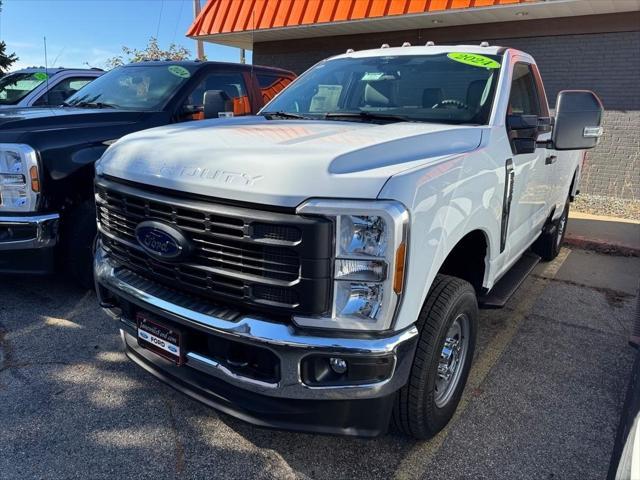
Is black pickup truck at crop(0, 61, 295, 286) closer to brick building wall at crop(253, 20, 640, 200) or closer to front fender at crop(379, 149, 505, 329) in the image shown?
front fender at crop(379, 149, 505, 329)

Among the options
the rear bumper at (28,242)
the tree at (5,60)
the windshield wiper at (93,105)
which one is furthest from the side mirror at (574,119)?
the tree at (5,60)

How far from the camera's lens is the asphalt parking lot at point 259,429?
8.18 ft

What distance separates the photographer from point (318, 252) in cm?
195

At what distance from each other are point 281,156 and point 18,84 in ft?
25.8

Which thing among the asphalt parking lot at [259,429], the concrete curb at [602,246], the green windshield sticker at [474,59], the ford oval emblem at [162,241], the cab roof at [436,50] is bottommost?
the asphalt parking lot at [259,429]

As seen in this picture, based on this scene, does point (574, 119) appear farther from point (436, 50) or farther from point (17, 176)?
point (17, 176)

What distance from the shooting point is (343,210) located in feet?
6.35

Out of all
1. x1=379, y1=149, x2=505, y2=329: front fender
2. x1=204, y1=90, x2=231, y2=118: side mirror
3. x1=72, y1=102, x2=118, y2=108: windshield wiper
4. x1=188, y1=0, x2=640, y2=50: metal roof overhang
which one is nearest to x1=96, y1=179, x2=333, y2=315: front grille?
x1=379, y1=149, x2=505, y2=329: front fender

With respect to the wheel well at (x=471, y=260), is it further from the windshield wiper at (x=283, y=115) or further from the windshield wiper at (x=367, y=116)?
the windshield wiper at (x=283, y=115)

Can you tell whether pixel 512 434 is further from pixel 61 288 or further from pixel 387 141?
pixel 61 288

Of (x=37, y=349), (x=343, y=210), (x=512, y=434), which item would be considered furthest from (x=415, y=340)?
(x=37, y=349)

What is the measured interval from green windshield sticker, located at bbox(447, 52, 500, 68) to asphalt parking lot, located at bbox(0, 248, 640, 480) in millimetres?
2005

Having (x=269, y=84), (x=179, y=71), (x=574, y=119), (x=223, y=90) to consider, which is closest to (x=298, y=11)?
(x=269, y=84)

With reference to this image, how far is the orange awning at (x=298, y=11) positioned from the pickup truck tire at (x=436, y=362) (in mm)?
6244
